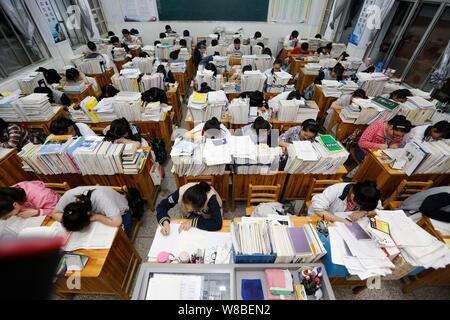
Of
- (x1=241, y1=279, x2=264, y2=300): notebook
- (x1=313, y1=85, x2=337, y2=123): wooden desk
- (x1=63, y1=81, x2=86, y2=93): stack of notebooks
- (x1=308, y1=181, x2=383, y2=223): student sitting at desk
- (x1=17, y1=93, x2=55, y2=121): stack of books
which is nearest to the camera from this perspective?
(x1=241, y1=279, x2=264, y2=300): notebook

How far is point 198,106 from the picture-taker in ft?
10.8

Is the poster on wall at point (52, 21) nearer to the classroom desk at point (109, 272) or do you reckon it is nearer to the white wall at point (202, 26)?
the white wall at point (202, 26)

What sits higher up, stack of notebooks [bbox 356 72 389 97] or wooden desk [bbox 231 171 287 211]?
stack of notebooks [bbox 356 72 389 97]

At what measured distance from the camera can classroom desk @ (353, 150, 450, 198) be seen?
8.86 ft

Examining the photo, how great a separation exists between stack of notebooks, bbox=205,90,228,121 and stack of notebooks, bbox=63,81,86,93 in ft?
9.58

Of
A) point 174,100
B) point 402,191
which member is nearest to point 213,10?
point 174,100

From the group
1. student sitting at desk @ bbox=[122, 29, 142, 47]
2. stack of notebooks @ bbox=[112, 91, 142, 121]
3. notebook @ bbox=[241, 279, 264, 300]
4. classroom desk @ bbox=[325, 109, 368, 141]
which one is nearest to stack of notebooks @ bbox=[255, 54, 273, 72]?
classroom desk @ bbox=[325, 109, 368, 141]

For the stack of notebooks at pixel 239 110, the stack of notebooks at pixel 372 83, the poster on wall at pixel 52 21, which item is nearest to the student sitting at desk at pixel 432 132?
the stack of notebooks at pixel 372 83

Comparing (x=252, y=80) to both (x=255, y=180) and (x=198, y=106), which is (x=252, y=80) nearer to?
(x=198, y=106)


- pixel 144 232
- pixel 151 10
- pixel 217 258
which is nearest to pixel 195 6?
pixel 151 10

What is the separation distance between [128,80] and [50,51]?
10.9 ft

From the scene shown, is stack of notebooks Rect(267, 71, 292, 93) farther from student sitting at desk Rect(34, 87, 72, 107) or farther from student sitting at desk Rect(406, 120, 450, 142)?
student sitting at desk Rect(34, 87, 72, 107)

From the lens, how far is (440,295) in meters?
2.24
